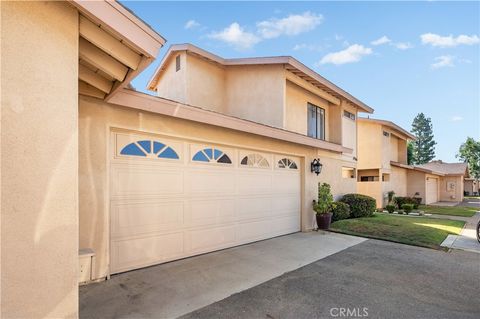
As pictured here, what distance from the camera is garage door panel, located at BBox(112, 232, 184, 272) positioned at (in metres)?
5.23

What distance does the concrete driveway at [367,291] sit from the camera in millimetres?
3918

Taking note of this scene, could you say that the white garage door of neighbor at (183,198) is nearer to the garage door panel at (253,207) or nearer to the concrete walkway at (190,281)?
the garage door panel at (253,207)

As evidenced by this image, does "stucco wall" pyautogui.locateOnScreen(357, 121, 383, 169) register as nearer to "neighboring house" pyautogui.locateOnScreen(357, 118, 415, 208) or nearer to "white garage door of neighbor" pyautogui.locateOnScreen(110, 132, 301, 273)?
"neighboring house" pyautogui.locateOnScreen(357, 118, 415, 208)

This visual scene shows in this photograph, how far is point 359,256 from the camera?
6801 millimetres

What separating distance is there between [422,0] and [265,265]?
1171 centimetres

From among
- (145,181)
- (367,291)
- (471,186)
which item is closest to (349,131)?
(367,291)

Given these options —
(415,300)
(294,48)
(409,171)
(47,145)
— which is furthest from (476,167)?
(47,145)

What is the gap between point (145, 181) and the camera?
18.4ft

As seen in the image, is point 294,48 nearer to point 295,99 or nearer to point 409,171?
point 295,99

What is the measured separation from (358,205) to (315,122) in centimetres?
465

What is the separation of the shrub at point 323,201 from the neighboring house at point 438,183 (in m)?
18.4

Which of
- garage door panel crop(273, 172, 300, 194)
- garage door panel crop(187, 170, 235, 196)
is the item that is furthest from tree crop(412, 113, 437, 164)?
garage door panel crop(187, 170, 235, 196)

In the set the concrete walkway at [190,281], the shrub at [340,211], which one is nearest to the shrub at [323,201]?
the shrub at [340,211]

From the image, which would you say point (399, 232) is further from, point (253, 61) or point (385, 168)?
point (385, 168)
